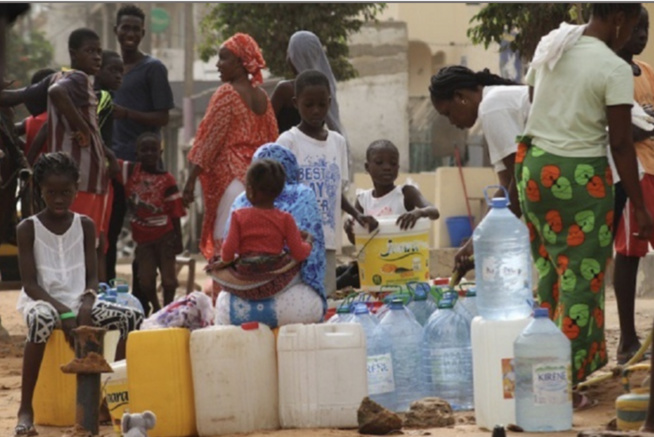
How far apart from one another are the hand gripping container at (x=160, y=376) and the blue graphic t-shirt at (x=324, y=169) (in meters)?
2.01

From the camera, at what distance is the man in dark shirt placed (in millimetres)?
10969

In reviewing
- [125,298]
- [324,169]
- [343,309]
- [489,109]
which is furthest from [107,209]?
[489,109]

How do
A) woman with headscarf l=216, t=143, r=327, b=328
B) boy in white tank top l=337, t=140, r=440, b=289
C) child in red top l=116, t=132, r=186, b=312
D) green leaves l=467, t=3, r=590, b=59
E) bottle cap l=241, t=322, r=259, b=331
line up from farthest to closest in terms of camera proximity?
green leaves l=467, t=3, r=590, b=59
child in red top l=116, t=132, r=186, b=312
boy in white tank top l=337, t=140, r=440, b=289
woman with headscarf l=216, t=143, r=327, b=328
bottle cap l=241, t=322, r=259, b=331

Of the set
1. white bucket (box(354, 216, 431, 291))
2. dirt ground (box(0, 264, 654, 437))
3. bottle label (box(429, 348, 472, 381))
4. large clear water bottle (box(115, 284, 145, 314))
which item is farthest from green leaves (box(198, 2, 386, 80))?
bottle label (box(429, 348, 472, 381))

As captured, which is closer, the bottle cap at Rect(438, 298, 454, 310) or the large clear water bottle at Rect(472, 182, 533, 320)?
the large clear water bottle at Rect(472, 182, 533, 320)

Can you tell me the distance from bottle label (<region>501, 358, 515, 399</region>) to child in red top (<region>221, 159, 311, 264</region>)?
115 cm

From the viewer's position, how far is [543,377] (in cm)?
640

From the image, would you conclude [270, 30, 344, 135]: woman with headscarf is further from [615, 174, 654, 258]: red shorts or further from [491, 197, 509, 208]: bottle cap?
[491, 197, 509, 208]: bottle cap

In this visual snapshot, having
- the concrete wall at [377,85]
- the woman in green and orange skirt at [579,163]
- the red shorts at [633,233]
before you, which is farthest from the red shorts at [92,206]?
the concrete wall at [377,85]

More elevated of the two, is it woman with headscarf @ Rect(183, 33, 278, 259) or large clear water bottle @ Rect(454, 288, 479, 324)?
woman with headscarf @ Rect(183, 33, 278, 259)

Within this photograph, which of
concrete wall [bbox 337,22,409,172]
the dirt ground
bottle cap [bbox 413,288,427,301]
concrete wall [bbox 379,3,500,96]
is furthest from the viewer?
concrete wall [bbox 379,3,500,96]

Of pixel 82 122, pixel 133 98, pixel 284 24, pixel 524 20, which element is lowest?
pixel 82 122

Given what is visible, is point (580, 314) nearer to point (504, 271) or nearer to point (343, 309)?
point (504, 271)

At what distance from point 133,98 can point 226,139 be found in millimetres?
1522
